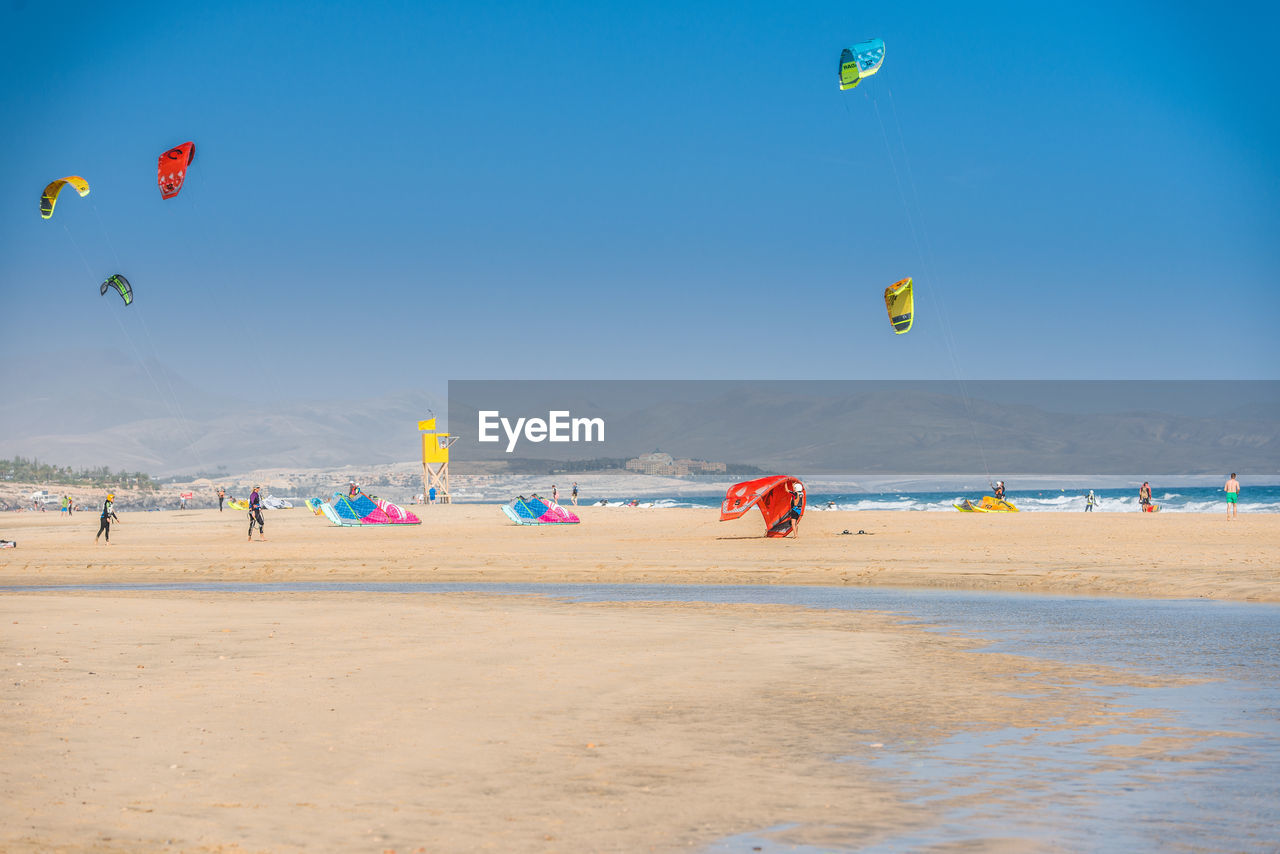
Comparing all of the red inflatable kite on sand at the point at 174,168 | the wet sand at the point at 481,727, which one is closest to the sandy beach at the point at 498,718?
the wet sand at the point at 481,727

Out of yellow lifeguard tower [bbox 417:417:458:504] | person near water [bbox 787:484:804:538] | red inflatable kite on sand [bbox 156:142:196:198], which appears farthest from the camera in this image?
yellow lifeguard tower [bbox 417:417:458:504]

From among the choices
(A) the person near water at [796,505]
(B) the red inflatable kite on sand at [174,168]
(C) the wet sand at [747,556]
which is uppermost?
(B) the red inflatable kite on sand at [174,168]

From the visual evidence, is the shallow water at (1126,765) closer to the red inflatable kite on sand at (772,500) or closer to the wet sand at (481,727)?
the wet sand at (481,727)

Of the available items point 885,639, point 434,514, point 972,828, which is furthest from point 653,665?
point 434,514

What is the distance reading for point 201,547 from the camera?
30.1 m

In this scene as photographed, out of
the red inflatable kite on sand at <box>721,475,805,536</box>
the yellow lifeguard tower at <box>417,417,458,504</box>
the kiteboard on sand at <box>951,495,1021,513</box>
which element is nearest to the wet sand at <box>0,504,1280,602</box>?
the red inflatable kite on sand at <box>721,475,805,536</box>

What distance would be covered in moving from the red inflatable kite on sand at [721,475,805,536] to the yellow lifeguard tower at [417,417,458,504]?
46.8m

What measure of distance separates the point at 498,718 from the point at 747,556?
52.9ft

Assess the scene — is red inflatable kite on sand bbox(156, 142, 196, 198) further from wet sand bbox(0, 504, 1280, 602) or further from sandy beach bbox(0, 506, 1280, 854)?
sandy beach bbox(0, 506, 1280, 854)

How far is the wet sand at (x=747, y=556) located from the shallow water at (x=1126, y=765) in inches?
236

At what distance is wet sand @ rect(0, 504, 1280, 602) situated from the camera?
1891 cm

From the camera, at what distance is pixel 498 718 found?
7.79m

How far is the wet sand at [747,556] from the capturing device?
18906 mm

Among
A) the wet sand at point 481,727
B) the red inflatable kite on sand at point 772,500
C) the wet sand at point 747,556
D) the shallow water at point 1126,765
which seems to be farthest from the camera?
the red inflatable kite on sand at point 772,500
